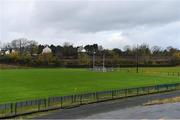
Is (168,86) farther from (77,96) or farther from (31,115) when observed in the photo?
(31,115)

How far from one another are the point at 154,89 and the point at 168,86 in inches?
190

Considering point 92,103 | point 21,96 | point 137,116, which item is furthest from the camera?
point 21,96

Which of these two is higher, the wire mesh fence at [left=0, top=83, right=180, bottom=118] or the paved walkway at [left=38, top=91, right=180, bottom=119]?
the wire mesh fence at [left=0, top=83, right=180, bottom=118]

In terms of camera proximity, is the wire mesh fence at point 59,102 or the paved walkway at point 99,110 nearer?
the paved walkway at point 99,110

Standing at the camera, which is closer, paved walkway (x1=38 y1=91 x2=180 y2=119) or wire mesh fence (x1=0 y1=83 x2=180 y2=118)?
paved walkway (x1=38 y1=91 x2=180 y2=119)

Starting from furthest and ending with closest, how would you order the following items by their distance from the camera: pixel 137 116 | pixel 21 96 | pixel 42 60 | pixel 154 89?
pixel 42 60
pixel 154 89
pixel 21 96
pixel 137 116

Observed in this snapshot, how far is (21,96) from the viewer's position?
5000 centimetres

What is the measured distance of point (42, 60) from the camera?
598 ft

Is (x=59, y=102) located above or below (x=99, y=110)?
above

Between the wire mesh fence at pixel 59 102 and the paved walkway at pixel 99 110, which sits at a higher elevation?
the wire mesh fence at pixel 59 102

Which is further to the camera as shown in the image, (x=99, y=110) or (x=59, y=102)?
(x=59, y=102)

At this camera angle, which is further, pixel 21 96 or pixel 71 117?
pixel 21 96

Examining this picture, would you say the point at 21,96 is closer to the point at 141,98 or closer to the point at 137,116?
the point at 141,98

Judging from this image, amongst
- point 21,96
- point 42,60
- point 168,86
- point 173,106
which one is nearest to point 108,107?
point 173,106
